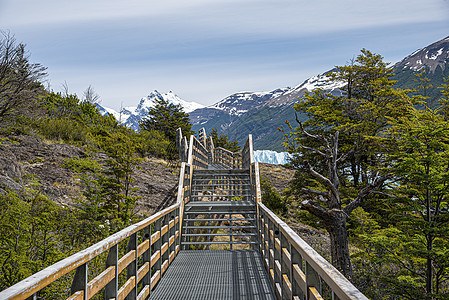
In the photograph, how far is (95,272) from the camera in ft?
17.1

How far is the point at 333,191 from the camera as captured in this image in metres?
13.8

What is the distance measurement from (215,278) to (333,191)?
9.56 meters

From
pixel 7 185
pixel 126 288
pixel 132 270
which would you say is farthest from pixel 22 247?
pixel 7 185

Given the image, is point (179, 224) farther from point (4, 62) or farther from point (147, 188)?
point (4, 62)

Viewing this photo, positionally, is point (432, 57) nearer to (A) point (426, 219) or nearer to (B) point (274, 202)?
(B) point (274, 202)

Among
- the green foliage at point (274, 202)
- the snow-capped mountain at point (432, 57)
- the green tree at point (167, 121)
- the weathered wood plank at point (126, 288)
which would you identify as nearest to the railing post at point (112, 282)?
the weathered wood plank at point (126, 288)

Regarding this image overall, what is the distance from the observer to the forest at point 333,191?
21.5 feet

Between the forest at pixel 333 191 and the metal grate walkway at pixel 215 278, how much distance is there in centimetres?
159

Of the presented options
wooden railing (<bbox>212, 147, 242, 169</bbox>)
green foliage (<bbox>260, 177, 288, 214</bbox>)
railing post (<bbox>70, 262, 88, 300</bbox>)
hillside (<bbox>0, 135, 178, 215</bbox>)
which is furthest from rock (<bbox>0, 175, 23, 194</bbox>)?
green foliage (<bbox>260, 177, 288, 214</bbox>)

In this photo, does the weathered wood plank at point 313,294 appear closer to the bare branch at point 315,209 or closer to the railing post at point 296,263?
the railing post at point 296,263

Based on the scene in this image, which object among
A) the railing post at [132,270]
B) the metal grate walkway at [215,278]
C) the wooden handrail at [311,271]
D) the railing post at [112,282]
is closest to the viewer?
the wooden handrail at [311,271]

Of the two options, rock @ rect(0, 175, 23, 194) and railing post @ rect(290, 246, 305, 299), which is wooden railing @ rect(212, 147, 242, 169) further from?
railing post @ rect(290, 246, 305, 299)

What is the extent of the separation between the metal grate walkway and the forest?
159cm

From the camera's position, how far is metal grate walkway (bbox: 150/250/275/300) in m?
4.70
